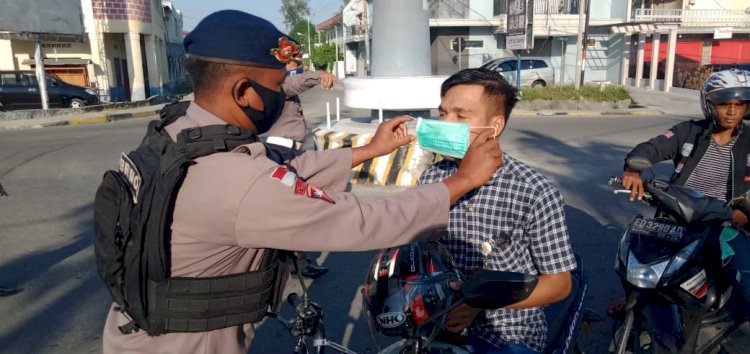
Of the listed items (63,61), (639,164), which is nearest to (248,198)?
(639,164)

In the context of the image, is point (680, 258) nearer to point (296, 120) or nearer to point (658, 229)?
point (658, 229)

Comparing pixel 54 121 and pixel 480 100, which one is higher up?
pixel 480 100

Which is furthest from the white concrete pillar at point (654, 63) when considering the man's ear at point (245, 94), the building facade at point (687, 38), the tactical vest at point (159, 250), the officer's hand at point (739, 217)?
the tactical vest at point (159, 250)

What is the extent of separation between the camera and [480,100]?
2.23 metres

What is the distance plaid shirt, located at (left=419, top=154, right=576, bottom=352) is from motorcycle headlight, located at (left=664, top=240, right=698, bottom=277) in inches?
28.6

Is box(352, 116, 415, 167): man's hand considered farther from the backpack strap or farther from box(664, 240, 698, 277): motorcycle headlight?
box(664, 240, 698, 277): motorcycle headlight

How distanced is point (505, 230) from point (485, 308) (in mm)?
570

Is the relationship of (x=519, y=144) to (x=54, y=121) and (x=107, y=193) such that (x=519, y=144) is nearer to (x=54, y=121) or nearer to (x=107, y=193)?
(x=107, y=193)

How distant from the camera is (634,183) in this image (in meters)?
3.07

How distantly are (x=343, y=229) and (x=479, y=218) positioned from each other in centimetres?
88

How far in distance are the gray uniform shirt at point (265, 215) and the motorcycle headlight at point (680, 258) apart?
1530 millimetres

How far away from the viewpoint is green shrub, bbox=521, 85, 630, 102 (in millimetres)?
19391

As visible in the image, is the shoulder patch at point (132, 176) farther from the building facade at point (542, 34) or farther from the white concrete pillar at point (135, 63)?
the building facade at point (542, 34)

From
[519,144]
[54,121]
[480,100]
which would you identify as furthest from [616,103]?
[480,100]
